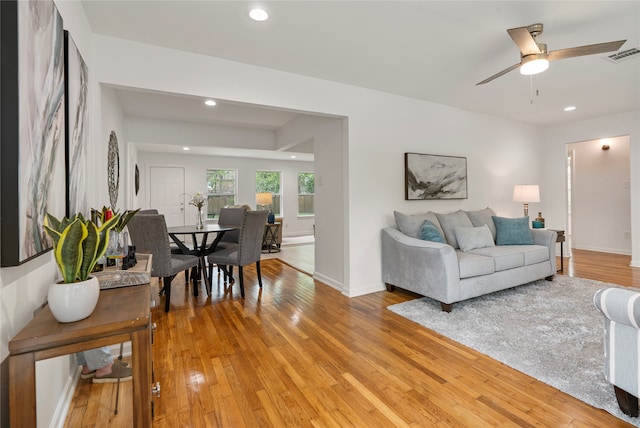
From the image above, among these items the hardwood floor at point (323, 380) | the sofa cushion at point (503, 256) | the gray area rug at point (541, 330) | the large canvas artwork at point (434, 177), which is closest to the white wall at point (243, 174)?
the hardwood floor at point (323, 380)

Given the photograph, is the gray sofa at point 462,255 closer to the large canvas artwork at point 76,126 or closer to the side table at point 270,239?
the large canvas artwork at point 76,126

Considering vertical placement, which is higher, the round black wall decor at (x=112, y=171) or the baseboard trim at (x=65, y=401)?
the round black wall decor at (x=112, y=171)

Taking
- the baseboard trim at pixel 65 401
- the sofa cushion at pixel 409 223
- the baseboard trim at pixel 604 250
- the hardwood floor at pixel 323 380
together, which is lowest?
the hardwood floor at pixel 323 380

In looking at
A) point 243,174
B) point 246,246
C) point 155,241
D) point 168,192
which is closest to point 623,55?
point 246,246

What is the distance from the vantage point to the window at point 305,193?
9422 millimetres

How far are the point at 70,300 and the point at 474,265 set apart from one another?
3.20m

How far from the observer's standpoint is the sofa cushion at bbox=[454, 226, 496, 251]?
12.0 ft

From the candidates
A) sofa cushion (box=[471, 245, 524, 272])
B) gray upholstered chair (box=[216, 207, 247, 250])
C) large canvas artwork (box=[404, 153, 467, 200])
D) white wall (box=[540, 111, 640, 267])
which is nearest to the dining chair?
gray upholstered chair (box=[216, 207, 247, 250])

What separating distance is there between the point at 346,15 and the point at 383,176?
203cm

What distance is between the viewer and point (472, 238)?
145 inches

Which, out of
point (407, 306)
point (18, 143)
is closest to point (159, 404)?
point (18, 143)

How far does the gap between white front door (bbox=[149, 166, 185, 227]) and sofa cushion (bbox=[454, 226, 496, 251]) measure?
6310mm

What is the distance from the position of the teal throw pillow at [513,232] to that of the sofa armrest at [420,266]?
4.93 ft

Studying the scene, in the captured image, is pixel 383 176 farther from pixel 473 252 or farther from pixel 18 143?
pixel 18 143
